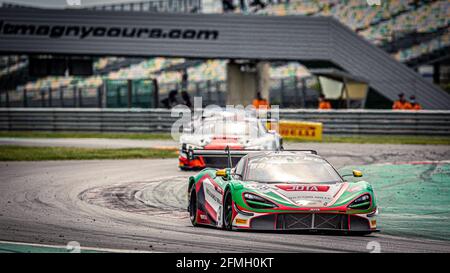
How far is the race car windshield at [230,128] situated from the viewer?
66.6 ft

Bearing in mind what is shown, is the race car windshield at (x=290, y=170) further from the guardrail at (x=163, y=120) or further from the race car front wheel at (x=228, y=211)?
the guardrail at (x=163, y=120)

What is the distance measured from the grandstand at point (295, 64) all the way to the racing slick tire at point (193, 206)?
26.0 m

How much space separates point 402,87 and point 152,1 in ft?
59.4

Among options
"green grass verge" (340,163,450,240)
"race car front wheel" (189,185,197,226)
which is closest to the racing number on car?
"race car front wheel" (189,185,197,226)

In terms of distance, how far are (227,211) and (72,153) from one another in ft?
49.3

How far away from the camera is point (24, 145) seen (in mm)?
28453

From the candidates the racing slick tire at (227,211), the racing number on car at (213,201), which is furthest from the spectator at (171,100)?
the racing slick tire at (227,211)

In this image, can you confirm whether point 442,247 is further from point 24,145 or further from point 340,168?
point 24,145

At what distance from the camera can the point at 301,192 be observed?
10242mm

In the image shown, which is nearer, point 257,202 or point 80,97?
point 257,202

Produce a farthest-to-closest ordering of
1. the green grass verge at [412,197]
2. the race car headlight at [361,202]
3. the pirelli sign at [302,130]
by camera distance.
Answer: the pirelli sign at [302,130], the green grass verge at [412,197], the race car headlight at [361,202]

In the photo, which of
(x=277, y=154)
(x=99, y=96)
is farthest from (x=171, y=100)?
(x=277, y=154)

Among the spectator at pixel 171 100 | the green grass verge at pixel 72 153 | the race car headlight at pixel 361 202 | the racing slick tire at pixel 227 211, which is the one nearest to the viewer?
the race car headlight at pixel 361 202

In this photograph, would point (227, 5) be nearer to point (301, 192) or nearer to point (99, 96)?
point (99, 96)
